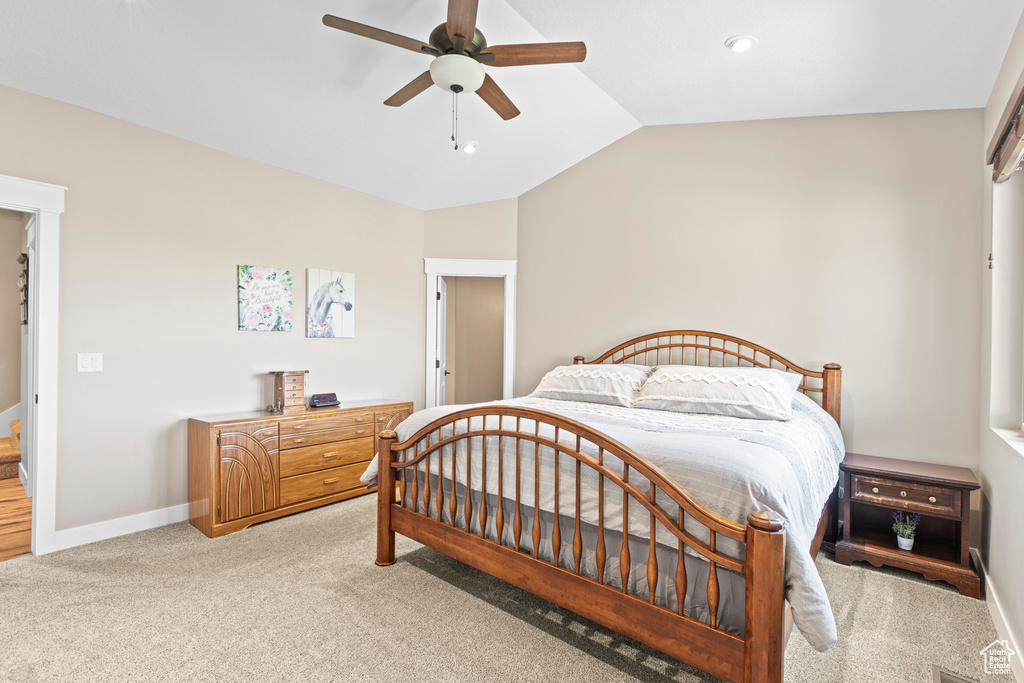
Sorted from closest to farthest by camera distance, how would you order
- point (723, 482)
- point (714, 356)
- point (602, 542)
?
1. point (723, 482)
2. point (602, 542)
3. point (714, 356)

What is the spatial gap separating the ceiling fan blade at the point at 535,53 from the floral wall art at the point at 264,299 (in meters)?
2.44

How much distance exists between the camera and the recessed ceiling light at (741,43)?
2719 millimetres

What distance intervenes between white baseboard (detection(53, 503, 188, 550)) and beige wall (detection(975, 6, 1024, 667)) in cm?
449

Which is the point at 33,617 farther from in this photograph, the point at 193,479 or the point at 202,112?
the point at 202,112

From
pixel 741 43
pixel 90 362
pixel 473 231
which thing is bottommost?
pixel 90 362

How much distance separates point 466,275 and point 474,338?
1530mm

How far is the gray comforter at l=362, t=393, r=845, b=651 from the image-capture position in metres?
1.52

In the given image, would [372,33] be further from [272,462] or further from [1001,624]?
[1001,624]

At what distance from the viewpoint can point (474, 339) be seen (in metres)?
6.32

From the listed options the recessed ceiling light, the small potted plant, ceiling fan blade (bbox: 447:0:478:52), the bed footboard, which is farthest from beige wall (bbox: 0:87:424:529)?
the small potted plant

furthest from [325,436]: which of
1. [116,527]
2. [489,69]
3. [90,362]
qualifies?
[489,69]

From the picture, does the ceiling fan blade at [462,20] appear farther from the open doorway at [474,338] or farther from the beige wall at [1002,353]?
the open doorway at [474,338]

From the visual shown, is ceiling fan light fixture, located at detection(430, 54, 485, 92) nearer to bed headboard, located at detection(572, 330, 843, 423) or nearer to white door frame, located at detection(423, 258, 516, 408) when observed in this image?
bed headboard, located at detection(572, 330, 843, 423)

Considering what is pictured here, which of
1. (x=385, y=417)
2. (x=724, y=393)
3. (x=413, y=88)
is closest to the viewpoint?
(x=413, y=88)
